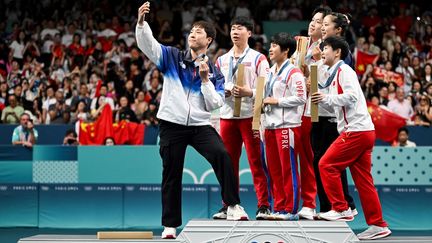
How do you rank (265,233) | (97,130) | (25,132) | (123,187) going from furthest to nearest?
(25,132) < (97,130) < (123,187) < (265,233)

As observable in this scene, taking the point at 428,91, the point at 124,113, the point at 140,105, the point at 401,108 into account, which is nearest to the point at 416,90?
the point at 428,91

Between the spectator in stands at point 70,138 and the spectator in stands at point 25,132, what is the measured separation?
62 cm

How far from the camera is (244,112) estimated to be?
10633 mm

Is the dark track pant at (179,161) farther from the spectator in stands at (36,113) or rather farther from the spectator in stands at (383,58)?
the spectator in stands at (383,58)

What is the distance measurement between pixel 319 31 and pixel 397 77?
9517 millimetres

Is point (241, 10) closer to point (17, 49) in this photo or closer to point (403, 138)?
point (17, 49)

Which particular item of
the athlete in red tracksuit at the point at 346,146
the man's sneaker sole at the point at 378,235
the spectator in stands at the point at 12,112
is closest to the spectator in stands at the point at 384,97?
the spectator in stands at the point at 12,112

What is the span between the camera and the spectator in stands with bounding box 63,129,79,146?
17.7 metres

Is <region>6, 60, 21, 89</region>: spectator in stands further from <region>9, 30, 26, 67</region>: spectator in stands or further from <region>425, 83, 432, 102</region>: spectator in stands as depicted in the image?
<region>425, 83, 432, 102</region>: spectator in stands

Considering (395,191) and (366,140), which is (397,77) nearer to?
(395,191)

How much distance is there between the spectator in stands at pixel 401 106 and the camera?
1872cm

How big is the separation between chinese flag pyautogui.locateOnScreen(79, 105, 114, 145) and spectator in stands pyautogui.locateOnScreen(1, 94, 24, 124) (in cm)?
206

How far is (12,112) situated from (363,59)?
300 inches

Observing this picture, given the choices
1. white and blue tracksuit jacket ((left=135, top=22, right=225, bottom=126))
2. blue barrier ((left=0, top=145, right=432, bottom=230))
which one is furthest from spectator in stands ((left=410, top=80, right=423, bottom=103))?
white and blue tracksuit jacket ((left=135, top=22, right=225, bottom=126))
